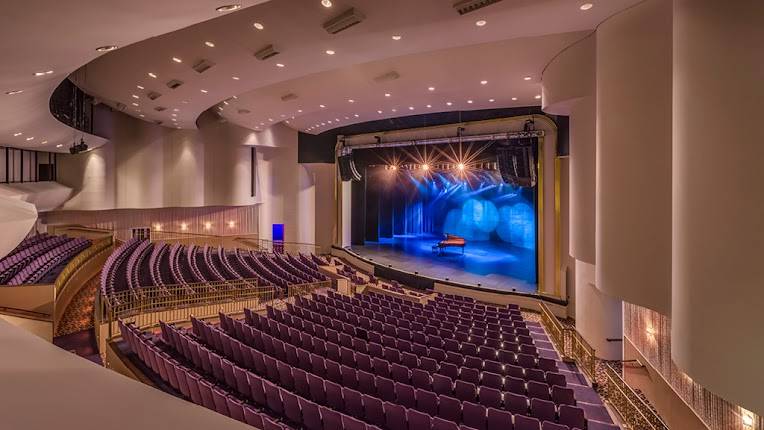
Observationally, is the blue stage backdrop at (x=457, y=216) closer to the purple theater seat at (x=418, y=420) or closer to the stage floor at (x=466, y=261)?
the stage floor at (x=466, y=261)

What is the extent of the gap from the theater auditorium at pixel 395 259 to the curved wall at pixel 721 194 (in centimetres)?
2

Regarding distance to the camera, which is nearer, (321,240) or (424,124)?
(424,124)

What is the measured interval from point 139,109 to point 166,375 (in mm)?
10717

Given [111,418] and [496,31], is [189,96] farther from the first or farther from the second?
[111,418]

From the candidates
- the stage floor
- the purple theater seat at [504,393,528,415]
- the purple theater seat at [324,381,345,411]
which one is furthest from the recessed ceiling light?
the stage floor

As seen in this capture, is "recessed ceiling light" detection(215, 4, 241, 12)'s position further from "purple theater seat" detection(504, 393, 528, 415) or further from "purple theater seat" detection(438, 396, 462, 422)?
"purple theater seat" detection(504, 393, 528, 415)

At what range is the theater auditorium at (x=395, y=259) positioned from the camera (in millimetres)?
3523

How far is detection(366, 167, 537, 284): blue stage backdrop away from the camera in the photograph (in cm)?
1828

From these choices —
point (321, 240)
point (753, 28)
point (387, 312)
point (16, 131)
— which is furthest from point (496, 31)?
point (321, 240)

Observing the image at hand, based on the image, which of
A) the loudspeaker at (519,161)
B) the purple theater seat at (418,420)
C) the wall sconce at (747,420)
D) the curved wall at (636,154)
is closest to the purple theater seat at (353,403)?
the purple theater seat at (418,420)

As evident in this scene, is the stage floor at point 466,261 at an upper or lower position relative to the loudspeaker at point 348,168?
lower

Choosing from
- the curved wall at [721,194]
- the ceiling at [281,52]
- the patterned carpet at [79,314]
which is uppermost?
the ceiling at [281,52]

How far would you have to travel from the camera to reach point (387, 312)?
9.38 m

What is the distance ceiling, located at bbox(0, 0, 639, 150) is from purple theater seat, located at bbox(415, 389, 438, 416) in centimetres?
440
